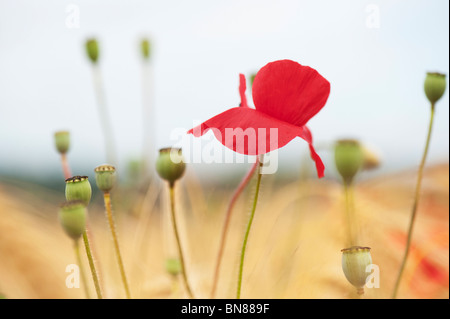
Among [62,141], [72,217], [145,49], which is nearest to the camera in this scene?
[72,217]

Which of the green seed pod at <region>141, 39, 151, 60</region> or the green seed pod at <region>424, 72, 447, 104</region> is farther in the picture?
the green seed pod at <region>141, 39, 151, 60</region>

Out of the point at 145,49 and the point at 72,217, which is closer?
the point at 72,217

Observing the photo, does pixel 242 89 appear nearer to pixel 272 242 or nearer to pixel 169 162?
pixel 169 162

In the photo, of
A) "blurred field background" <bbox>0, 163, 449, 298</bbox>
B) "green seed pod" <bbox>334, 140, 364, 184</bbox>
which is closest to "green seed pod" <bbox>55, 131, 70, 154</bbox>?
"blurred field background" <bbox>0, 163, 449, 298</bbox>

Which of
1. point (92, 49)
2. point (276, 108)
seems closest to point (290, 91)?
point (276, 108)

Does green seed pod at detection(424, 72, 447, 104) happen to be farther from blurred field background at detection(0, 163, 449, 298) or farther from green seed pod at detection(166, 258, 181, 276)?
green seed pod at detection(166, 258, 181, 276)
